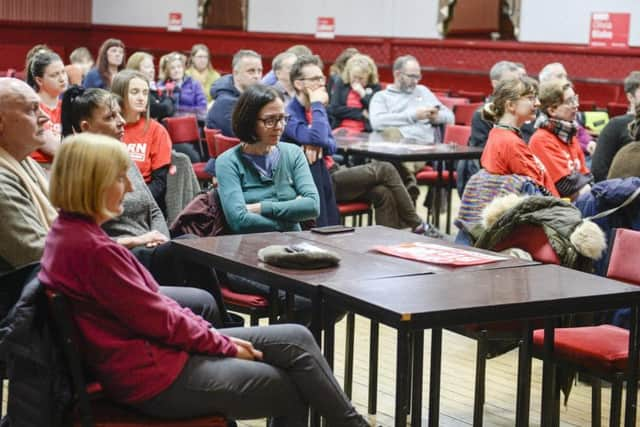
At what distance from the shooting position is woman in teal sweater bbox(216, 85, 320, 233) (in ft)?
15.5

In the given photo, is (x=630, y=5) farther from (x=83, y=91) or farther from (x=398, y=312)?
(x=398, y=312)

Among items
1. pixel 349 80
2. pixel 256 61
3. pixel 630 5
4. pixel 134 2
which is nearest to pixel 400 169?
pixel 256 61

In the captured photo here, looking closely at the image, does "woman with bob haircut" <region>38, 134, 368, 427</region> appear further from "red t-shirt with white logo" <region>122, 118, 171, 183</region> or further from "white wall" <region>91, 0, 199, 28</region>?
"white wall" <region>91, 0, 199, 28</region>

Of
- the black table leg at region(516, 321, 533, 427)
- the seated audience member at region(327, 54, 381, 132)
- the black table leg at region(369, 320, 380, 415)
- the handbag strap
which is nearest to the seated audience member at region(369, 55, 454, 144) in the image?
the seated audience member at region(327, 54, 381, 132)

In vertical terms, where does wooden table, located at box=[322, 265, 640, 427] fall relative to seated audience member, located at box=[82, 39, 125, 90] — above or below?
below

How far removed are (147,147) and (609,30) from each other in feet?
25.0

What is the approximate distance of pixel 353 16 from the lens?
1508cm

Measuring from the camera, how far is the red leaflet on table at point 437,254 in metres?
3.89

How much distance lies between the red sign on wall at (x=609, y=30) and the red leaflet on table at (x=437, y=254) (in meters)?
8.46

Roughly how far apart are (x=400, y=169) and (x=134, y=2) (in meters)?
11.5

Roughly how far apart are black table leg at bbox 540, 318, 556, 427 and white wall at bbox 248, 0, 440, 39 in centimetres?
1053

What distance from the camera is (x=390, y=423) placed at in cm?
454

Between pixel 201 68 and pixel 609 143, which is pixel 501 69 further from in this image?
pixel 201 68

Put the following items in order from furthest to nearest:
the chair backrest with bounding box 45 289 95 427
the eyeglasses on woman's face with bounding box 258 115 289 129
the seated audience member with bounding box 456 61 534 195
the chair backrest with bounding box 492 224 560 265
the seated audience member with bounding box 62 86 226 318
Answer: the seated audience member with bounding box 456 61 534 195, the eyeglasses on woman's face with bounding box 258 115 289 129, the chair backrest with bounding box 492 224 560 265, the seated audience member with bounding box 62 86 226 318, the chair backrest with bounding box 45 289 95 427
